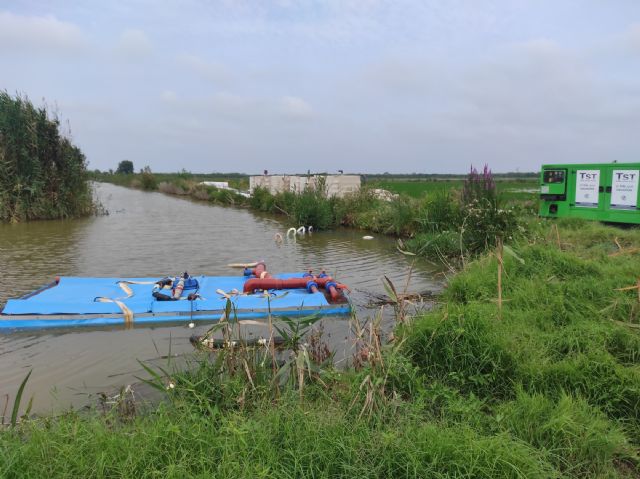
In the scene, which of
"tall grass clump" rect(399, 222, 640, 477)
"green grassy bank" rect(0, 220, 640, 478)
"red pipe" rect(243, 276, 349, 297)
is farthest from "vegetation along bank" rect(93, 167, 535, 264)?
"red pipe" rect(243, 276, 349, 297)

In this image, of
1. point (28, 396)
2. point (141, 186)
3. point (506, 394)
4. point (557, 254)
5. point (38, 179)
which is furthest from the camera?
point (141, 186)

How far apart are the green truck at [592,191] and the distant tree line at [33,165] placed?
60.7 feet

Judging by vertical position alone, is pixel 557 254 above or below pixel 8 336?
above

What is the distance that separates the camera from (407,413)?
9.65ft

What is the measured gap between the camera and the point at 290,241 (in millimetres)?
14047

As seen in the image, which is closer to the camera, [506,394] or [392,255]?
[506,394]

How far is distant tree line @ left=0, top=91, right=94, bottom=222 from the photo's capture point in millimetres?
18000

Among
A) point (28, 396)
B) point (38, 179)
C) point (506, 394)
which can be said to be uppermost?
point (38, 179)

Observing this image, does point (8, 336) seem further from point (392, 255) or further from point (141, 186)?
point (141, 186)

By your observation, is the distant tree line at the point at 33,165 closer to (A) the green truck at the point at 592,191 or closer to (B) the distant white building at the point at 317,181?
(B) the distant white building at the point at 317,181

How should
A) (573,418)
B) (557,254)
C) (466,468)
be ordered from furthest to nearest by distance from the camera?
(557,254)
(573,418)
(466,468)

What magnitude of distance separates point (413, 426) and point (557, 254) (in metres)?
4.38

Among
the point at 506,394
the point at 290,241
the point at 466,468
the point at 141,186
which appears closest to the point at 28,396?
the point at 466,468

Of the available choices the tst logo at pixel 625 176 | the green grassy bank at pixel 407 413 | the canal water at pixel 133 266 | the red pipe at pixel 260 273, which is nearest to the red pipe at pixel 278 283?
the red pipe at pixel 260 273
